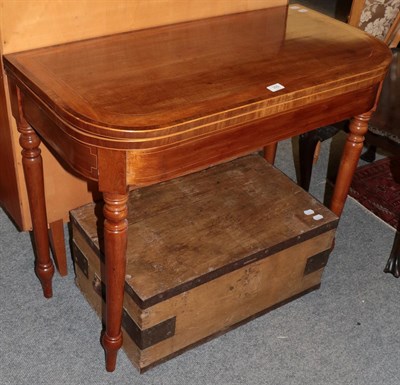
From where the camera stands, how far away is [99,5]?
5.14ft

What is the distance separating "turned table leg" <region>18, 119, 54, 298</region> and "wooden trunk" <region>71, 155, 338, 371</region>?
10cm

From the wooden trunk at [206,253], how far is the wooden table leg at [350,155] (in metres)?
0.09

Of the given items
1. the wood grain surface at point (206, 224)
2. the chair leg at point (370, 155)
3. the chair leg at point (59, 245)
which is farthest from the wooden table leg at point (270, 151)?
the chair leg at point (59, 245)

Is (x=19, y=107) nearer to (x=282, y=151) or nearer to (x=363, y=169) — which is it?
(x=282, y=151)

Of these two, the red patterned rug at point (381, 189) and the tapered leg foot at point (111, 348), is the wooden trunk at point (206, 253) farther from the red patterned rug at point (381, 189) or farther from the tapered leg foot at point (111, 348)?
the red patterned rug at point (381, 189)

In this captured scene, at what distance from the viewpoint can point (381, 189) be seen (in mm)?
2615

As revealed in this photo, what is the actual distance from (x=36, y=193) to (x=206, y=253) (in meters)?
0.51

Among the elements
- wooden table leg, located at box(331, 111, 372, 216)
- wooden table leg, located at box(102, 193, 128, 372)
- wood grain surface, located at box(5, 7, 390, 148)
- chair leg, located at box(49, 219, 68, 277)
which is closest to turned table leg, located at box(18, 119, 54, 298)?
chair leg, located at box(49, 219, 68, 277)

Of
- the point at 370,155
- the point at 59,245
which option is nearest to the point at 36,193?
the point at 59,245

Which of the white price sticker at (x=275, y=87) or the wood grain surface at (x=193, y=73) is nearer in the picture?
the wood grain surface at (x=193, y=73)

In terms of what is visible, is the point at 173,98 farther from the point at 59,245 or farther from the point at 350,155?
the point at 59,245

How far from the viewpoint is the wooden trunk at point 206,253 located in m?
1.63

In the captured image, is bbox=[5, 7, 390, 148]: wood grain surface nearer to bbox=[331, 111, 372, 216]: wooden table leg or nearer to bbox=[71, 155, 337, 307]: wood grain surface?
bbox=[331, 111, 372, 216]: wooden table leg

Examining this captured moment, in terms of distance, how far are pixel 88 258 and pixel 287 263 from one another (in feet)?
2.02
